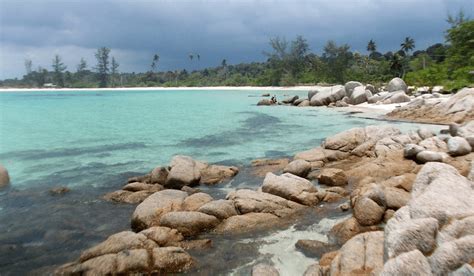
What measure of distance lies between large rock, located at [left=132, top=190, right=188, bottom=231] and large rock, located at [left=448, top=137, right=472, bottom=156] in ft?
32.6

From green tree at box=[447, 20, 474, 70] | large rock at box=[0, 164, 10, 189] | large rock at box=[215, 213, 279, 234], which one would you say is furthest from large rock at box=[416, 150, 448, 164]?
green tree at box=[447, 20, 474, 70]

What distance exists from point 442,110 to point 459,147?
15433mm

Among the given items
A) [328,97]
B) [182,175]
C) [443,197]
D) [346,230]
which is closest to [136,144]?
[182,175]

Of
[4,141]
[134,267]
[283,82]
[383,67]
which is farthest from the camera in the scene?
[283,82]

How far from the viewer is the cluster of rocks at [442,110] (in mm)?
24375

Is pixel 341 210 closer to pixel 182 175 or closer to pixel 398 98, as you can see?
pixel 182 175

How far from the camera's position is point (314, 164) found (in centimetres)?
1513

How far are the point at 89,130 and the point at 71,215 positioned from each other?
71.0ft

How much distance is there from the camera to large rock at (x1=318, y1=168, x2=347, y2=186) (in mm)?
12453

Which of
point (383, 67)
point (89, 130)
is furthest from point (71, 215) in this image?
point (383, 67)

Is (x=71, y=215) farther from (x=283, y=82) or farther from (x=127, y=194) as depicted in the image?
(x=283, y=82)

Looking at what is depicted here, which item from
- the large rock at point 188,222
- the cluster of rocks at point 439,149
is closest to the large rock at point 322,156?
the cluster of rocks at point 439,149

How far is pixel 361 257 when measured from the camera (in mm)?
6199

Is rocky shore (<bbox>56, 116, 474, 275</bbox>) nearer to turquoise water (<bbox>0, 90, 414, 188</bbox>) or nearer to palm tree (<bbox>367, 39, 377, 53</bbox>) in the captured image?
turquoise water (<bbox>0, 90, 414, 188</bbox>)
